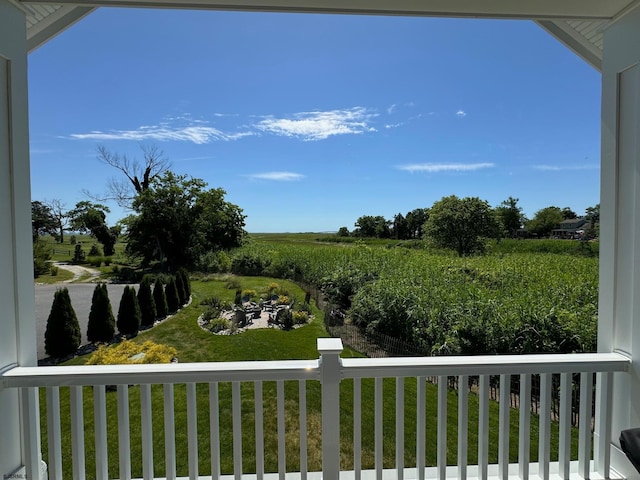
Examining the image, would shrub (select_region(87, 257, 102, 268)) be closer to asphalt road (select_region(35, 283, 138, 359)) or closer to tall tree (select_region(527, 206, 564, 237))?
asphalt road (select_region(35, 283, 138, 359))

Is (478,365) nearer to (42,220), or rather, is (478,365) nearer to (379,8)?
(379,8)

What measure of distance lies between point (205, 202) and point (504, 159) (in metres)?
2.37

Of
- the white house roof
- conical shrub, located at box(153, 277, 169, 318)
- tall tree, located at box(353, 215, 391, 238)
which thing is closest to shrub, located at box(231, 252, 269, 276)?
conical shrub, located at box(153, 277, 169, 318)

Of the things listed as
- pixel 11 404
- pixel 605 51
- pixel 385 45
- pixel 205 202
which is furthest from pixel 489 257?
pixel 11 404

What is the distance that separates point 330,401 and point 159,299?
154cm

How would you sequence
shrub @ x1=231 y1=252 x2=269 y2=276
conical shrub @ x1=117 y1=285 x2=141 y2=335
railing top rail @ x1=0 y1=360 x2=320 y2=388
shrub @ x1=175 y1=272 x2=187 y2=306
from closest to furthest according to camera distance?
railing top rail @ x1=0 y1=360 x2=320 y2=388
conical shrub @ x1=117 y1=285 x2=141 y2=335
shrub @ x1=175 y1=272 x2=187 y2=306
shrub @ x1=231 y1=252 x2=269 y2=276

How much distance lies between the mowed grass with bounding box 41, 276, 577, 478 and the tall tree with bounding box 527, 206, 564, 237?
1.36 m

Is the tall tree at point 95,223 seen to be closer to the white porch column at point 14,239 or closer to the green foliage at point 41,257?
the green foliage at point 41,257

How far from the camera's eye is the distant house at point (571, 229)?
7.52 ft

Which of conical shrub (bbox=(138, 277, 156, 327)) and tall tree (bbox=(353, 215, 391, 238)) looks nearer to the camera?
conical shrub (bbox=(138, 277, 156, 327))

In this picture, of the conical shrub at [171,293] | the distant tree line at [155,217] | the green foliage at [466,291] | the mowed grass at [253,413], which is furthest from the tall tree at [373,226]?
the conical shrub at [171,293]

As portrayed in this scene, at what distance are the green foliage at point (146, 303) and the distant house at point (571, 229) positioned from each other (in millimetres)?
3122

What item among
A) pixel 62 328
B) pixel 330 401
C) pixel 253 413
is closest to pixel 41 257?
pixel 62 328

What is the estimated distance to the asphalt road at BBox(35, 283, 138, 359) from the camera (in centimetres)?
206
